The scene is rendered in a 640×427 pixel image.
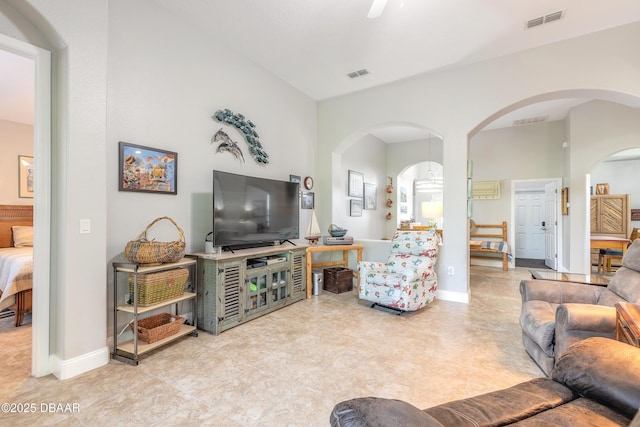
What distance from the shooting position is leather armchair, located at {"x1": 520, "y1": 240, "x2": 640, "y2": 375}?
1.81 metres

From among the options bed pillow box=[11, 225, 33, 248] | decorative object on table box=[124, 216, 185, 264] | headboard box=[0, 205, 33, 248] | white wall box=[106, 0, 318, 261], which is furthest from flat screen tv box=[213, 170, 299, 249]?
headboard box=[0, 205, 33, 248]

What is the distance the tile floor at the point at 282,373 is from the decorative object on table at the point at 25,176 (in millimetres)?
2791

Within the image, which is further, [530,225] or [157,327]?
[530,225]

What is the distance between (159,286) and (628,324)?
3001 mm

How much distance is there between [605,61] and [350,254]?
12.9 ft

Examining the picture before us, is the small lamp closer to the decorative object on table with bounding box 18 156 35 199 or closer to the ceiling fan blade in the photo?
the ceiling fan blade

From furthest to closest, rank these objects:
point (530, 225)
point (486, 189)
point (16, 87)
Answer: point (530, 225) < point (486, 189) < point (16, 87)

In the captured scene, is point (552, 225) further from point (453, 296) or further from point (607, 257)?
point (453, 296)

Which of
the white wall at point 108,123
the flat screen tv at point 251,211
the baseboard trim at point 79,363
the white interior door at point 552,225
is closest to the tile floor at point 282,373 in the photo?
the baseboard trim at point 79,363

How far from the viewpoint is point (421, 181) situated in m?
8.49

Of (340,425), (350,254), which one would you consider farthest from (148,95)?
(350,254)

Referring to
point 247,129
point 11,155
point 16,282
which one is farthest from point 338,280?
point 11,155

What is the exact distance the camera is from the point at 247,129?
379 centimetres

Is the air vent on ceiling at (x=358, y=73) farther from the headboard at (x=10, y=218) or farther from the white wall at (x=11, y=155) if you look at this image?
the headboard at (x=10, y=218)
